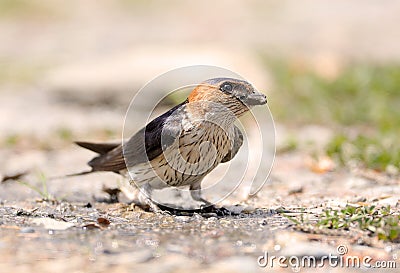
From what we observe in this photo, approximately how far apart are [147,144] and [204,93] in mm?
544

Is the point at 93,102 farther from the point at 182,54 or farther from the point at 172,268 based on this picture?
the point at 172,268

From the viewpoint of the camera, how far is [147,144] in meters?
4.86

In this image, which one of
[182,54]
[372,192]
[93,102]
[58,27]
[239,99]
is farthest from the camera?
[58,27]

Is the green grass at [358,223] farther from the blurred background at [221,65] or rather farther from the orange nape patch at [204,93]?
the blurred background at [221,65]

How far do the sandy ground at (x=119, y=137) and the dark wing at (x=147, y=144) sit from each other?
32 cm

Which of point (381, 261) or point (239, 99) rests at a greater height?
point (239, 99)

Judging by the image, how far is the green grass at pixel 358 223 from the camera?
395 cm

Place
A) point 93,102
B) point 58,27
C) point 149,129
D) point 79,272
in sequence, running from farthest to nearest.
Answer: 1. point 58,27
2. point 93,102
3. point 149,129
4. point 79,272

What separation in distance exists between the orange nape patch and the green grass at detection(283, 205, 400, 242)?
0.92 metres

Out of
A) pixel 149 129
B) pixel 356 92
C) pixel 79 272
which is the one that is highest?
pixel 356 92

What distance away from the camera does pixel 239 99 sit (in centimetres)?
458

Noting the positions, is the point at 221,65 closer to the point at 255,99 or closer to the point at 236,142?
the point at 236,142

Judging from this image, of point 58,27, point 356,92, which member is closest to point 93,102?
point 356,92

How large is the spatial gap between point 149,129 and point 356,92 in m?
7.11
